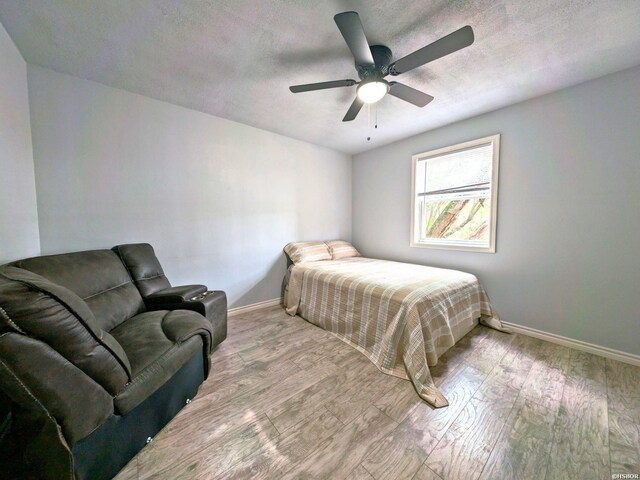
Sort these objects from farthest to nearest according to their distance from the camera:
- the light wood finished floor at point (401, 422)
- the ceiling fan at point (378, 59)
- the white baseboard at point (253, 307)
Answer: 1. the white baseboard at point (253, 307)
2. the ceiling fan at point (378, 59)
3. the light wood finished floor at point (401, 422)

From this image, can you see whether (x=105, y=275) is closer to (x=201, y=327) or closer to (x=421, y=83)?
(x=201, y=327)

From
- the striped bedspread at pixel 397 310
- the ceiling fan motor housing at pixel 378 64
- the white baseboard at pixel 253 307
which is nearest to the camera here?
the ceiling fan motor housing at pixel 378 64

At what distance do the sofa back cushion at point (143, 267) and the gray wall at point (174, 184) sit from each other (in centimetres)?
18

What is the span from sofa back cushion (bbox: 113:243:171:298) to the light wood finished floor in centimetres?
92

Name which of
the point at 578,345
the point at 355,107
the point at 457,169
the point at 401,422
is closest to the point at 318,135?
the point at 355,107

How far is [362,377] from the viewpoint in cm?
172

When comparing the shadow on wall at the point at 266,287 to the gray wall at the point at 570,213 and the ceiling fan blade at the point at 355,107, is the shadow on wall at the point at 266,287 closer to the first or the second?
the ceiling fan blade at the point at 355,107

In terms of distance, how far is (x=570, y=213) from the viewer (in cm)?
209

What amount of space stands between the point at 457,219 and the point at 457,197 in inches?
11.4

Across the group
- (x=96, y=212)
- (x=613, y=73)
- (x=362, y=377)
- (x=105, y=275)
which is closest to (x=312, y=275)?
(x=362, y=377)

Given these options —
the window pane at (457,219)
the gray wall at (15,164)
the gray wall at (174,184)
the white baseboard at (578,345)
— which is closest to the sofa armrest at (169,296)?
the gray wall at (174,184)

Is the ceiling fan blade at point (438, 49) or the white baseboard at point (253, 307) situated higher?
the ceiling fan blade at point (438, 49)

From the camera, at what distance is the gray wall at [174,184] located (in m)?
1.89

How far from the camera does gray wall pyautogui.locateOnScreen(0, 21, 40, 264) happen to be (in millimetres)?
1438
